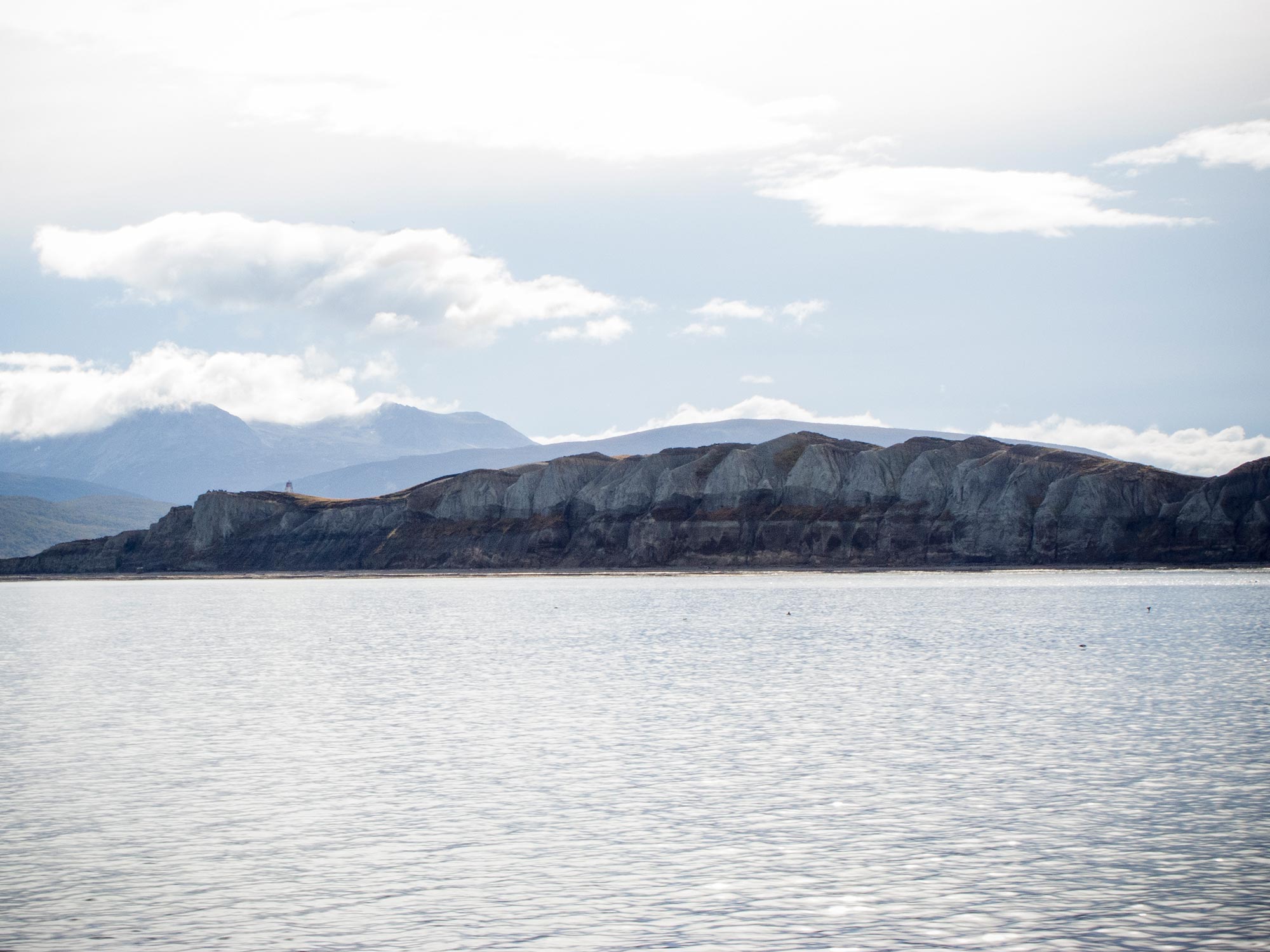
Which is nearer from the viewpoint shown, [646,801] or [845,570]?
[646,801]

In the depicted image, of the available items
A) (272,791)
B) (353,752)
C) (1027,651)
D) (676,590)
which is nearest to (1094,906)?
(272,791)

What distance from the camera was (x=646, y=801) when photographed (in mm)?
22297

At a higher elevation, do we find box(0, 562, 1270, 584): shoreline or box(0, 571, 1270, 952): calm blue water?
box(0, 571, 1270, 952): calm blue water

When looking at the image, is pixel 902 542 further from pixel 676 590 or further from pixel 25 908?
pixel 25 908

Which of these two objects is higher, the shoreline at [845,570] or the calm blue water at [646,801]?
the calm blue water at [646,801]

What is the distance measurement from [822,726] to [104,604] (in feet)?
356

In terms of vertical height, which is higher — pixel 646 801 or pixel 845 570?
pixel 646 801

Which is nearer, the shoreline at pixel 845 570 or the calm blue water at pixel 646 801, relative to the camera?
the calm blue water at pixel 646 801

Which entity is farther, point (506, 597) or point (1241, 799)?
point (506, 597)

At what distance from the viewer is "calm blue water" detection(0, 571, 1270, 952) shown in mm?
15328

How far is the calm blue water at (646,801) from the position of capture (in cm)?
1533

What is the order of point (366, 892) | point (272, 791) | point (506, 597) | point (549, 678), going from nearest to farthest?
1. point (366, 892)
2. point (272, 791)
3. point (549, 678)
4. point (506, 597)

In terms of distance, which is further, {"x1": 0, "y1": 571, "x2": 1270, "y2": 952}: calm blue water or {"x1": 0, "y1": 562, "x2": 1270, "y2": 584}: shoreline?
{"x1": 0, "y1": 562, "x2": 1270, "y2": 584}: shoreline

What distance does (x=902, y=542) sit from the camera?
614 ft
